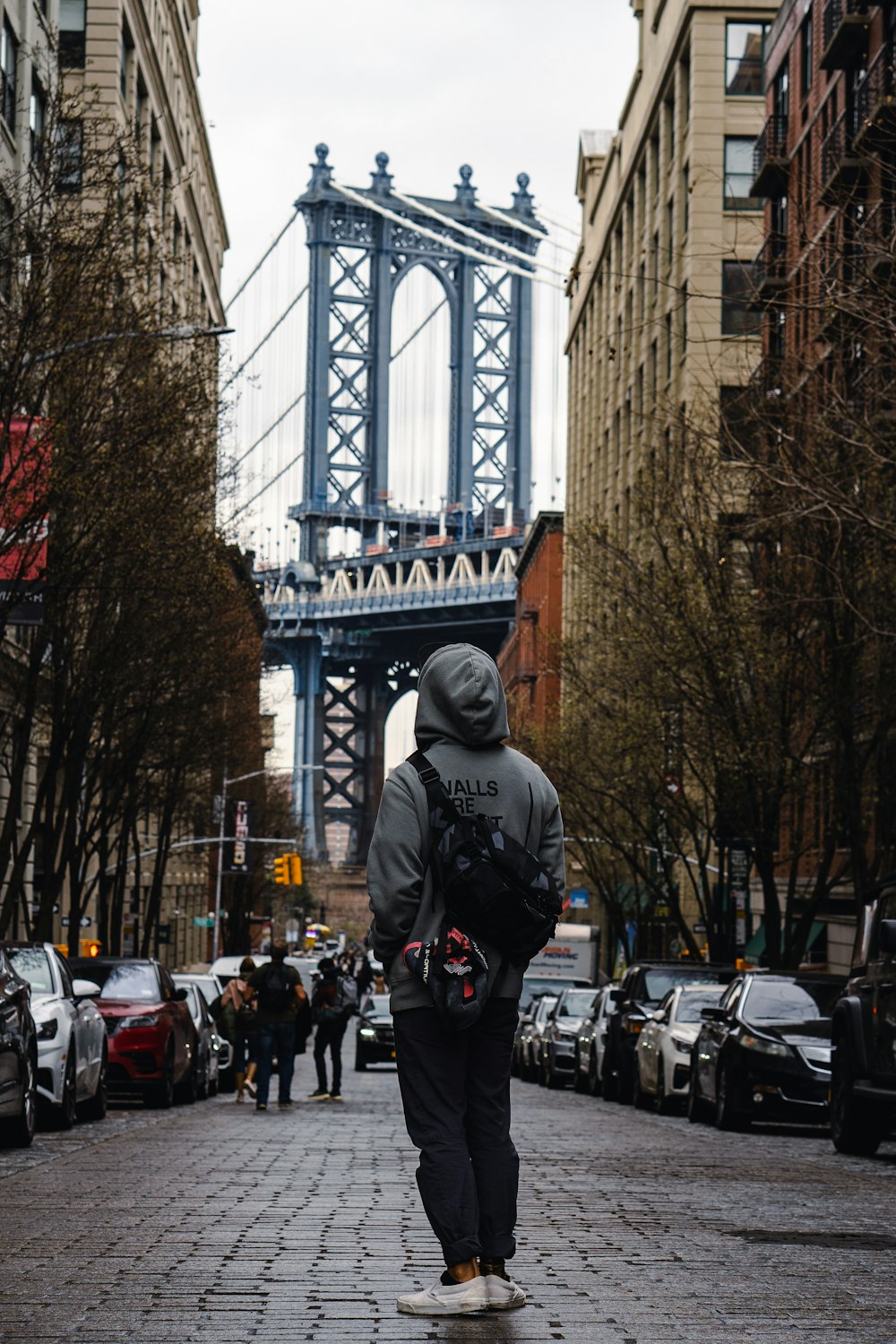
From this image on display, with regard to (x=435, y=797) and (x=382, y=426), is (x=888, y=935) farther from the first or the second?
A: (x=382, y=426)

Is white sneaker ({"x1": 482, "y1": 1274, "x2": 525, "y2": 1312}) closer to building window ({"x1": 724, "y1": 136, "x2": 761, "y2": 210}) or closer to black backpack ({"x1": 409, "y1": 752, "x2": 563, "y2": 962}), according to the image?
black backpack ({"x1": 409, "y1": 752, "x2": 563, "y2": 962})

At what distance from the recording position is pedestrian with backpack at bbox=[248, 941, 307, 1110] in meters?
21.8

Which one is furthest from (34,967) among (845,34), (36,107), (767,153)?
(767,153)

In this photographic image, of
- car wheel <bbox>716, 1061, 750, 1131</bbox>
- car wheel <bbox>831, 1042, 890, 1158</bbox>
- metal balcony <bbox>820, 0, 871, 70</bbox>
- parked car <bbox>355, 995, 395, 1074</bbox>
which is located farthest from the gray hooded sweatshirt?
parked car <bbox>355, 995, 395, 1074</bbox>

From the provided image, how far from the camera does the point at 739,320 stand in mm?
55938

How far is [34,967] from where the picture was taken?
688 inches

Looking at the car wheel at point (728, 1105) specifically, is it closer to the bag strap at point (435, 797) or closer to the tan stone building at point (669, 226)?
the bag strap at point (435, 797)

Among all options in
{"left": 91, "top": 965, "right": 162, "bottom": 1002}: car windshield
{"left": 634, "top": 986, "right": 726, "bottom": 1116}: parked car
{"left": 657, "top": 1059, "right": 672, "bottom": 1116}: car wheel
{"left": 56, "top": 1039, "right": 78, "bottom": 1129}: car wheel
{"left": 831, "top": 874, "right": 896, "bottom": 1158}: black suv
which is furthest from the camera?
{"left": 657, "top": 1059, "right": 672, "bottom": 1116}: car wheel

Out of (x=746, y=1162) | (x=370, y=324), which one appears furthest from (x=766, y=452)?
(x=370, y=324)

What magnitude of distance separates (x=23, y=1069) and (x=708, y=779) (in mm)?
22398

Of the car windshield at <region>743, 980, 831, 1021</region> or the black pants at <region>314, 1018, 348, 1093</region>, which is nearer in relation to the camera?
the car windshield at <region>743, 980, 831, 1021</region>

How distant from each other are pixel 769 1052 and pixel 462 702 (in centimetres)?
1318

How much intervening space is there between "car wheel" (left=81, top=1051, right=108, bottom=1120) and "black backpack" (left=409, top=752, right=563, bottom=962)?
40.7 ft

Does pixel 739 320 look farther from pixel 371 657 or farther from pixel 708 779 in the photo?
pixel 371 657
